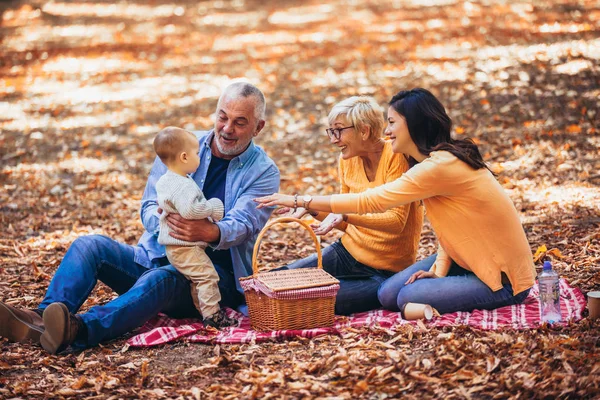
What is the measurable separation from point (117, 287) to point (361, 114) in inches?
82.0

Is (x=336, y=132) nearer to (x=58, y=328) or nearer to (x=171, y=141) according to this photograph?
(x=171, y=141)

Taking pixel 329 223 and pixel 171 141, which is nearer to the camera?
pixel 171 141

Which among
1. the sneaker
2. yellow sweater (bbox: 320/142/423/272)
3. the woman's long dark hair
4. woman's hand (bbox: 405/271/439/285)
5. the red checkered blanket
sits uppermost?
the woman's long dark hair

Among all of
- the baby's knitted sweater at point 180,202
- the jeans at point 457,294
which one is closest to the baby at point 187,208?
the baby's knitted sweater at point 180,202

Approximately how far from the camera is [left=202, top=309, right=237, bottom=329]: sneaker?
204 inches

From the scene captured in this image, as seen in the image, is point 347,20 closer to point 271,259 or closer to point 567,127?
point 567,127

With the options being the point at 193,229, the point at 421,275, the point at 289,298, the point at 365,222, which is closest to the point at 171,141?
the point at 193,229

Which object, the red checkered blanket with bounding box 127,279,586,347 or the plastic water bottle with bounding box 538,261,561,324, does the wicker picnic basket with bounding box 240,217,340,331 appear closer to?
the red checkered blanket with bounding box 127,279,586,347

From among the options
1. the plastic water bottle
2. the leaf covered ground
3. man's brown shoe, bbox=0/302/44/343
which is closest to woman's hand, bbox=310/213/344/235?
the leaf covered ground

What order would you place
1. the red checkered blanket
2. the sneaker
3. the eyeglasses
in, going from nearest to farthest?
the red checkered blanket, the sneaker, the eyeglasses

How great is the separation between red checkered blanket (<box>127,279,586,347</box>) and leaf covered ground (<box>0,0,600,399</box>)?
100 millimetres

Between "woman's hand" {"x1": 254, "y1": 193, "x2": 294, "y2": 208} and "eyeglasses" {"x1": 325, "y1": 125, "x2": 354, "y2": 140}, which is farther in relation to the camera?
"eyeglasses" {"x1": 325, "y1": 125, "x2": 354, "y2": 140}

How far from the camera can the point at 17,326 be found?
188 inches

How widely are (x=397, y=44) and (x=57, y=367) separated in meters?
13.7
